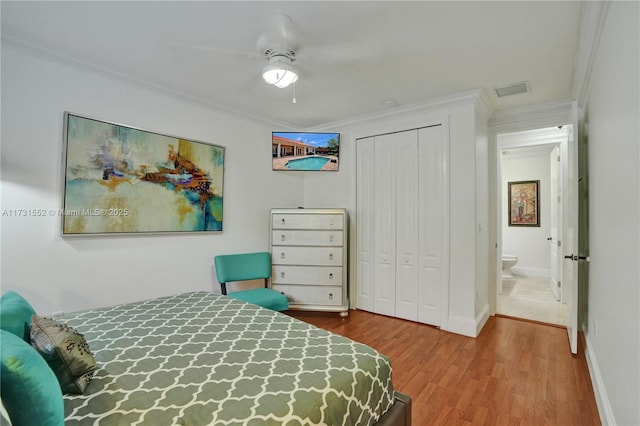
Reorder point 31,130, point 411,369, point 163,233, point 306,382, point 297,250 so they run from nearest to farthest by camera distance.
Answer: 1. point 306,382
2. point 31,130
3. point 411,369
4. point 163,233
5. point 297,250

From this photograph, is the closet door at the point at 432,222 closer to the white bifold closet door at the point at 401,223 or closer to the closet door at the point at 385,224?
the white bifold closet door at the point at 401,223

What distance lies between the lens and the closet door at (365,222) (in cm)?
380

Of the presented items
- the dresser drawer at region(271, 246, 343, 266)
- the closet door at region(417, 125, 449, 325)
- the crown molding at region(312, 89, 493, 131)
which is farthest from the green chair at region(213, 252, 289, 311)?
the crown molding at region(312, 89, 493, 131)

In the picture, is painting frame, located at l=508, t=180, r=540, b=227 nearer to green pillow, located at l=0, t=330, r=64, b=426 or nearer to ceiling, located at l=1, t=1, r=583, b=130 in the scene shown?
ceiling, located at l=1, t=1, r=583, b=130

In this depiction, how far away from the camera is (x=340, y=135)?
4.09 m

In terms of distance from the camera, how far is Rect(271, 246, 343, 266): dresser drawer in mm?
3625

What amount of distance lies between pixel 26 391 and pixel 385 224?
3328 mm

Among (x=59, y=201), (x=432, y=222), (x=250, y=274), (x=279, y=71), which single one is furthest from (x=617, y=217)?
(x=59, y=201)

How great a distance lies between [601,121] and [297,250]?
9.69 feet

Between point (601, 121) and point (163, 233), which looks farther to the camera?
point (163, 233)

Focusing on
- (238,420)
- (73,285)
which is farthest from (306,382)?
(73,285)

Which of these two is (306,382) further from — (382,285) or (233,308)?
(382,285)

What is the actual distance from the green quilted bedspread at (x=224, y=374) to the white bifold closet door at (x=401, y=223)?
2065mm

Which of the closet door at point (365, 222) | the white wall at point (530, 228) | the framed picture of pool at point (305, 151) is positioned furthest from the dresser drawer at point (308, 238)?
the white wall at point (530, 228)
